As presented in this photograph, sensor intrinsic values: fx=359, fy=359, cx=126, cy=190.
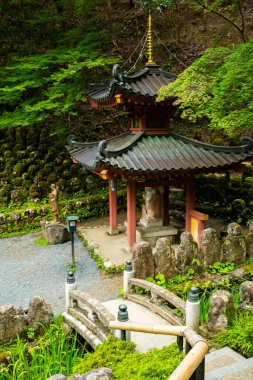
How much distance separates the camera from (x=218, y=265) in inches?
404

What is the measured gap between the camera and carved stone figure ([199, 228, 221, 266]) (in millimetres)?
10273

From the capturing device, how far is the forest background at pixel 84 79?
945cm

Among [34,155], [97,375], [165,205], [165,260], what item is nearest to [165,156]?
[165,205]

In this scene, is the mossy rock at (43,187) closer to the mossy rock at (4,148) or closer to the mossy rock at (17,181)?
the mossy rock at (17,181)

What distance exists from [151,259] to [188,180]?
3811 mm

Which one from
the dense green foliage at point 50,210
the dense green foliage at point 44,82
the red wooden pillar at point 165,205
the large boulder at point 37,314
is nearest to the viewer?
the large boulder at point 37,314

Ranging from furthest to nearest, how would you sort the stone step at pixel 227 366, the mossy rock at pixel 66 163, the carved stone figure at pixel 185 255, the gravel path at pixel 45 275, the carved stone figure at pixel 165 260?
1. the mossy rock at pixel 66 163
2. the gravel path at pixel 45 275
3. the carved stone figure at pixel 185 255
4. the carved stone figure at pixel 165 260
5. the stone step at pixel 227 366

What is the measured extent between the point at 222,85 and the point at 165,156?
130 inches

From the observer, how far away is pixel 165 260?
9672mm

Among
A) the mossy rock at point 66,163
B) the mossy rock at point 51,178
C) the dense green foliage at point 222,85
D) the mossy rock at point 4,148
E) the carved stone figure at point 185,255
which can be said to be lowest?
the carved stone figure at point 185,255

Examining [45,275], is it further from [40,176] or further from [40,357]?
[40,176]

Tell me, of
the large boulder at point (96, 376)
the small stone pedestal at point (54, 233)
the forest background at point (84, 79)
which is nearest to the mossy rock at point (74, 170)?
the forest background at point (84, 79)

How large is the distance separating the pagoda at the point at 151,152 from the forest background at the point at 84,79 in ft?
3.21

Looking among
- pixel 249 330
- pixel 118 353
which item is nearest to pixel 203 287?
pixel 249 330
